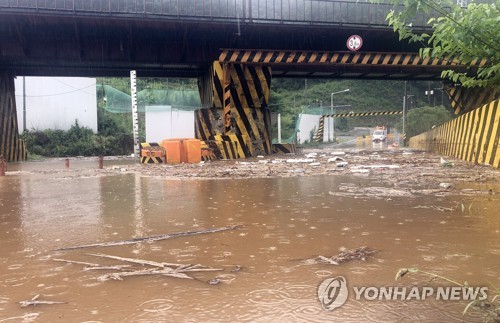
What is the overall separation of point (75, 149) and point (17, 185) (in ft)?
66.3

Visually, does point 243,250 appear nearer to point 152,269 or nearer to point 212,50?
point 152,269

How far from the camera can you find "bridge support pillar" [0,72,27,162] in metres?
18.7

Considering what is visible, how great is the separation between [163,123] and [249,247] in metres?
25.4

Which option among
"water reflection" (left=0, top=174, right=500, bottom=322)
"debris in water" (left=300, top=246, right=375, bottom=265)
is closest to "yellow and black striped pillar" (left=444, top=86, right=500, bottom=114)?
"water reflection" (left=0, top=174, right=500, bottom=322)

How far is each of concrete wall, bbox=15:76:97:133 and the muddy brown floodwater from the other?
23.6 m

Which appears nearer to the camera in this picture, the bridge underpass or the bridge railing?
the bridge railing

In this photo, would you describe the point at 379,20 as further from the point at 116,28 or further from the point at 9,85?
the point at 9,85

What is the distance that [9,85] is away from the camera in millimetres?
19125

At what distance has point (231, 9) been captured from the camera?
16078mm

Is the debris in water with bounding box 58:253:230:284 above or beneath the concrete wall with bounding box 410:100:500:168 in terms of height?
beneath

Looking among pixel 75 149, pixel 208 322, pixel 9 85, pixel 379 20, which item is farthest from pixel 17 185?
pixel 75 149

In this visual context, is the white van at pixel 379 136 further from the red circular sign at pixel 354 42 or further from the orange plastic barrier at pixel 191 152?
the orange plastic barrier at pixel 191 152
